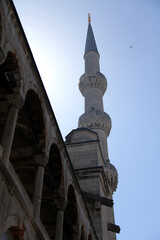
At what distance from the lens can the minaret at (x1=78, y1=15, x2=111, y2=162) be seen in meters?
28.7

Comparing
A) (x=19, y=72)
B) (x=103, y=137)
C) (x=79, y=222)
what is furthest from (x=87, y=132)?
(x=19, y=72)

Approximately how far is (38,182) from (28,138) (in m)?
2.78

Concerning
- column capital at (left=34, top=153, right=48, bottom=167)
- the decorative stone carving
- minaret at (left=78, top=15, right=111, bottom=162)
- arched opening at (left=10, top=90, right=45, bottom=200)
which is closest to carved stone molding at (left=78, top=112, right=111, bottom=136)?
minaret at (left=78, top=15, right=111, bottom=162)

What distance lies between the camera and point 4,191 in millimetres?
6496

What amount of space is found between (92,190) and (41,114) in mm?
9851

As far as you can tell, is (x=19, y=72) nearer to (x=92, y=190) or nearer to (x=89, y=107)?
(x=92, y=190)

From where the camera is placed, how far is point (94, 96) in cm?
3133

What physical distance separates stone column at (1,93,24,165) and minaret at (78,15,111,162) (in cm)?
1999

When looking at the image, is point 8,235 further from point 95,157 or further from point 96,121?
point 96,121

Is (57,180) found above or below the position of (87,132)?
below

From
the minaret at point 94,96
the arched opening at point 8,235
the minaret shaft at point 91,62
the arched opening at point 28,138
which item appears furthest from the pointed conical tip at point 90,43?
the arched opening at point 8,235

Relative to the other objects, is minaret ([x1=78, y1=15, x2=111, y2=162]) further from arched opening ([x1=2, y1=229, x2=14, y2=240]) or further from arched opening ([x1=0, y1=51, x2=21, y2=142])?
arched opening ([x1=2, y1=229, x2=14, y2=240])

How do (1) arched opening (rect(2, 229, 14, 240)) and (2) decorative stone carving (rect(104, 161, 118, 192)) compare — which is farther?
(2) decorative stone carving (rect(104, 161, 118, 192))

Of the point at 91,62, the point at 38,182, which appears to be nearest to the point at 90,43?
the point at 91,62
